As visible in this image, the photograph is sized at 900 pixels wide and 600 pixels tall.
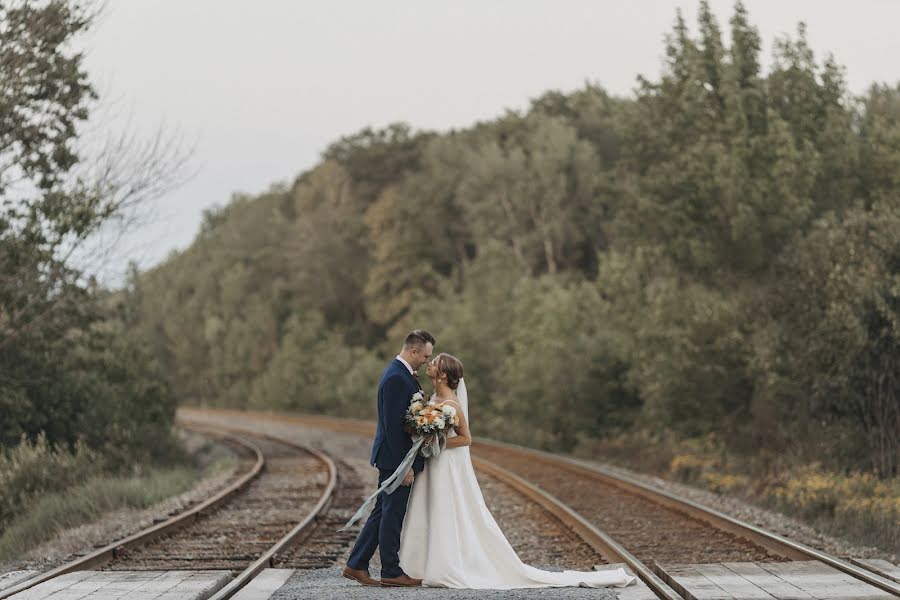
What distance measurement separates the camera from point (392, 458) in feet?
28.9

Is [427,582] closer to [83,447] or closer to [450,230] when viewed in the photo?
[83,447]

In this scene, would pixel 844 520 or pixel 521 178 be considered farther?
pixel 521 178

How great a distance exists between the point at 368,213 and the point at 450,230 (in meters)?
6.24

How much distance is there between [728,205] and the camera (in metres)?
23.2

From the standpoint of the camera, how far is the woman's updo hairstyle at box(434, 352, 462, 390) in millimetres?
8867

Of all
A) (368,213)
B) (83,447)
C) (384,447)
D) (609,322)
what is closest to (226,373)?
(368,213)

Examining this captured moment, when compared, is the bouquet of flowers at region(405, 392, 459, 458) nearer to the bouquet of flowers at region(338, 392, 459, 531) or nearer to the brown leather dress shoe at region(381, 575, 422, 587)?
the bouquet of flowers at region(338, 392, 459, 531)

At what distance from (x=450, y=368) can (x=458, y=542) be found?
54.0 inches

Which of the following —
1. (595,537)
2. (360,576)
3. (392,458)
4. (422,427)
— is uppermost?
(422,427)

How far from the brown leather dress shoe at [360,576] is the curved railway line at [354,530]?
33.9 inches

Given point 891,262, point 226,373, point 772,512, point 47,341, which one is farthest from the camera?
point 226,373

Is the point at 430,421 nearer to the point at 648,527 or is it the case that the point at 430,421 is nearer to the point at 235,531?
the point at 648,527

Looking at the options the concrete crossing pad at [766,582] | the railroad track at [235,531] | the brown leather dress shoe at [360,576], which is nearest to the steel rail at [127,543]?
the railroad track at [235,531]

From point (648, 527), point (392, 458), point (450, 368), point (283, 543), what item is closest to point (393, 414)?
point (392, 458)
